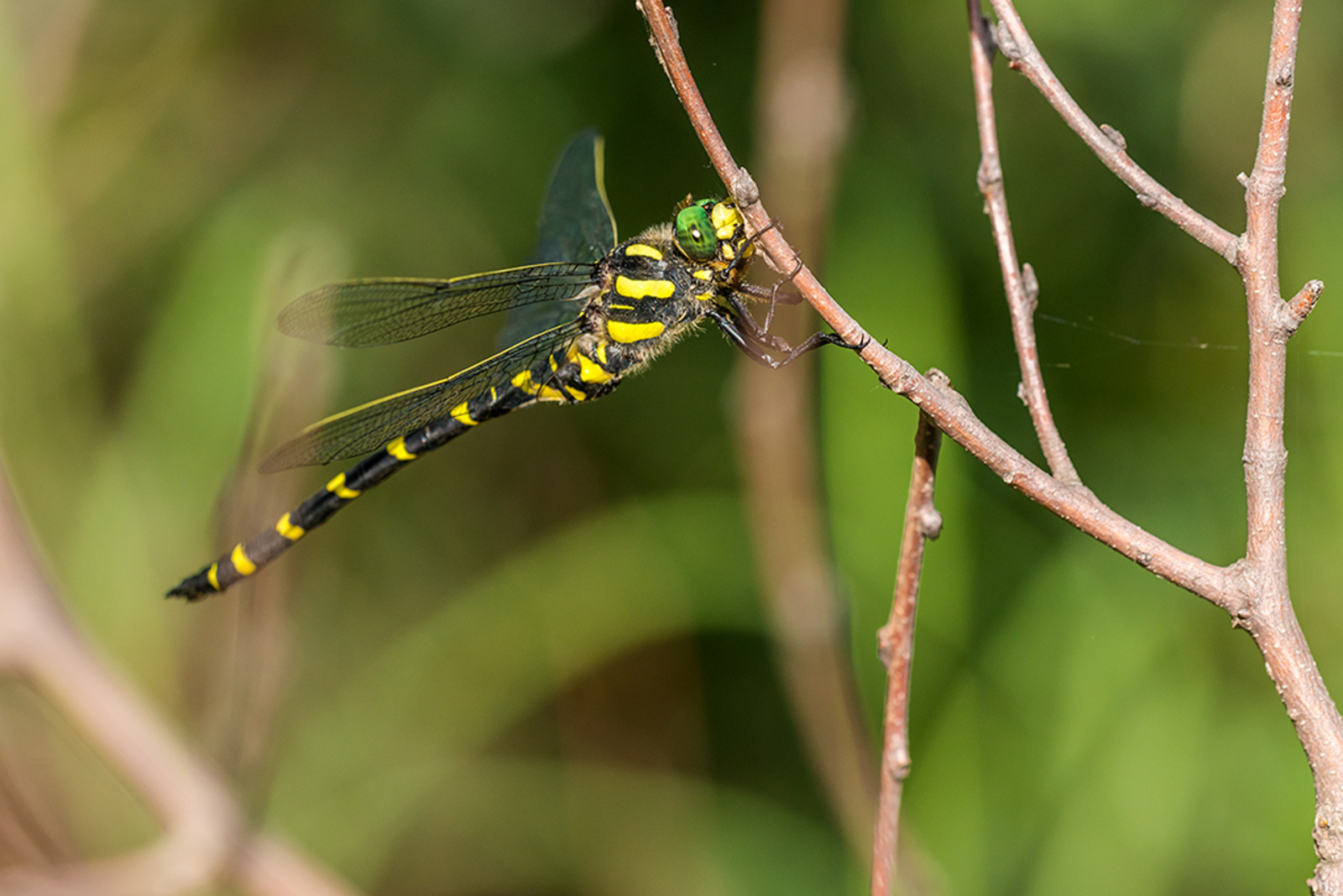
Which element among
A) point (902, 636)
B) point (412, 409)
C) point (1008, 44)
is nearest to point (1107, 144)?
point (1008, 44)

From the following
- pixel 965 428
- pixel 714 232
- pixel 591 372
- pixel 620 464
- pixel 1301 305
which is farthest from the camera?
pixel 620 464

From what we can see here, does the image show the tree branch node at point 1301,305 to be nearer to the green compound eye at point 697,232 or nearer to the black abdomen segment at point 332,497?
the green compound eye at point 697,232

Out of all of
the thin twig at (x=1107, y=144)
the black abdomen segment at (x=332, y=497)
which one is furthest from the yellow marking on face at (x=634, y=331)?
the thin twig at (x=1107, y=144)

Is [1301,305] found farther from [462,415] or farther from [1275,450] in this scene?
[462,415]

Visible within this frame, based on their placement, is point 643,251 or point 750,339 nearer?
point 750,339

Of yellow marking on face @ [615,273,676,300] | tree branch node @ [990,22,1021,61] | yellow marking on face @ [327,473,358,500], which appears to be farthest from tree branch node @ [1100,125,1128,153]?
yellow marking on face @ [327,473,358,500]

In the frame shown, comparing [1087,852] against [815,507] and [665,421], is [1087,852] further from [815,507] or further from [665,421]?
[665,421]
